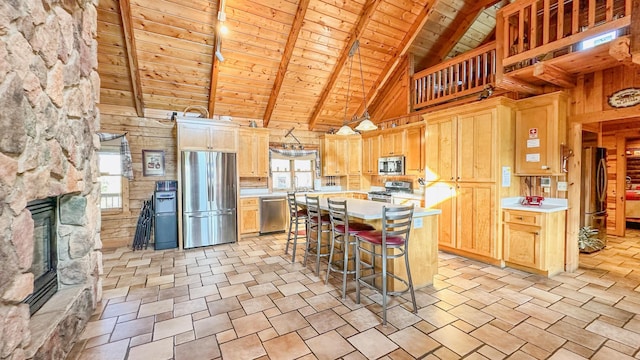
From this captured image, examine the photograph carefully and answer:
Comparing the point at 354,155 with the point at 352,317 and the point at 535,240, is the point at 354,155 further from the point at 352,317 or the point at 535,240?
the point at 352,317

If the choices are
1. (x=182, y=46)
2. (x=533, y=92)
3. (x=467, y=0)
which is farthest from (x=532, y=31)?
(x=182, y=46)

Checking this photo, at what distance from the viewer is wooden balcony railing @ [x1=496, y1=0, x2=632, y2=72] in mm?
2912

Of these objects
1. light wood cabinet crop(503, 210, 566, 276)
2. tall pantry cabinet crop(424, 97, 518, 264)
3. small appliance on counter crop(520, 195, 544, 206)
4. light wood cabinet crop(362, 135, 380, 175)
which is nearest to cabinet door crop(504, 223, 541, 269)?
light wood cabinet crop(503, 210, 566, 276)

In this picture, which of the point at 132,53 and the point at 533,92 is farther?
the point at 132,53

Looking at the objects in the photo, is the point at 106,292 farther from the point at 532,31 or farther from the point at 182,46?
the point at 532,31

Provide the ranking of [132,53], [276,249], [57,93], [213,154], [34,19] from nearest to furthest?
[34,19] → [57,93] → [132,53] → [276,249] → [213,154]

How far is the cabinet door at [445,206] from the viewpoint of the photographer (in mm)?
4480

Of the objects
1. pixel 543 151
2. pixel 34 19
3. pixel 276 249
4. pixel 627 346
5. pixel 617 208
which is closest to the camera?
pixel 34 19

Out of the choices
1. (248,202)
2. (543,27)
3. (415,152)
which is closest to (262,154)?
(248,202)

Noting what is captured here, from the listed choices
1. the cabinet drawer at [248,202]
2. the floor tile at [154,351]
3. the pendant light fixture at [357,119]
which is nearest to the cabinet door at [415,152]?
the pendant light fixture at [357,119]

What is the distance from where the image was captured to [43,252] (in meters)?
2.29

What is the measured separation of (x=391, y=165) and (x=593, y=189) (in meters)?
3.38

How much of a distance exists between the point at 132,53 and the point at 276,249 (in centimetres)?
390

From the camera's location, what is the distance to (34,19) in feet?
5.62
